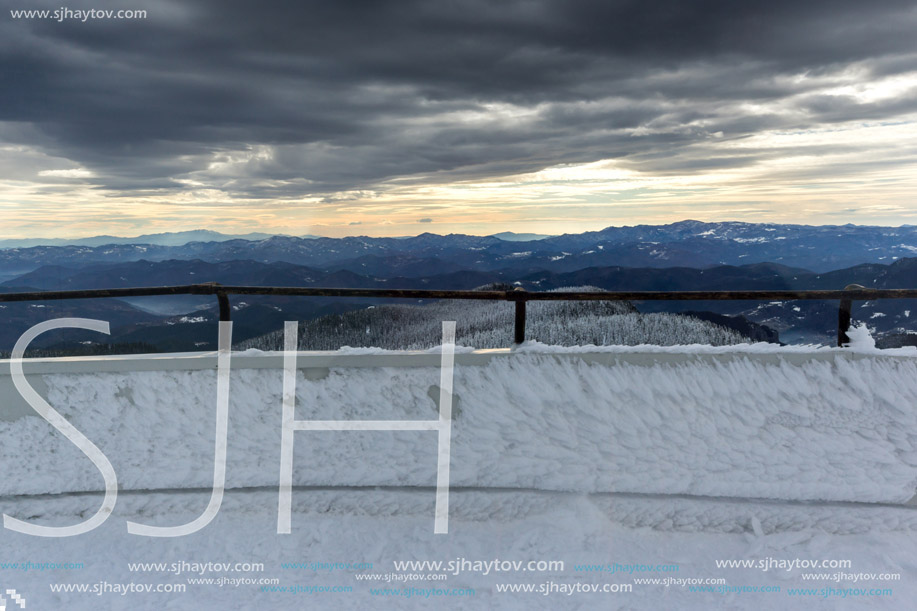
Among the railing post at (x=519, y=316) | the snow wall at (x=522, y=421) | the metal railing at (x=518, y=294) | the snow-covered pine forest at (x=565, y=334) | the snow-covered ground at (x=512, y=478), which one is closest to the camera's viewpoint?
the snow-covered ground at (x=512, y=478)

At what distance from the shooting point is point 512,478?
15.1 feet

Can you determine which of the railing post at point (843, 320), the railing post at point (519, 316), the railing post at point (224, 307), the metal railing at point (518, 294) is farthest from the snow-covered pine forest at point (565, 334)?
the railing post at point (843, 320)

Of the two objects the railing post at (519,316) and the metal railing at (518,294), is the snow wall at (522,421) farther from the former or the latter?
the metal railing at (518,294)

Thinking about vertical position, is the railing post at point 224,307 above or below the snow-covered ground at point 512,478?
above

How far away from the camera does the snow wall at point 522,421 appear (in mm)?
4582

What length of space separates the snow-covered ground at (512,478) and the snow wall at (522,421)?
0.7 inches

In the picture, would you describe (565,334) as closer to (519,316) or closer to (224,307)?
(519,316)

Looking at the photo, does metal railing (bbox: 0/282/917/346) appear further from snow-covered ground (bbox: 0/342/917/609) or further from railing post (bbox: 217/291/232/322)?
snow-covered ground (bbox: 0/342/917/609)

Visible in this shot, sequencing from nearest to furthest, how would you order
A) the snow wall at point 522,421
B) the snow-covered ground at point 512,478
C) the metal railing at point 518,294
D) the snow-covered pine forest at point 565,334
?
1. the snow-covered ground at point 512,478
2. the snow wall at point 522,421
3. the metal railing at point 518,294
4. the snow-covered pine forest at point 565,334

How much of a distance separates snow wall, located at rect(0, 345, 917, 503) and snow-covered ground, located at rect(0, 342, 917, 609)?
19mm

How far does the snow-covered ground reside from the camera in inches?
158

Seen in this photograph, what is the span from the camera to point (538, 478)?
4.60 m

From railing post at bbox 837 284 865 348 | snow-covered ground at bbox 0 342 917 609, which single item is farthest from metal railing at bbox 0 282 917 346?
snow-covered ground at bbox 0 342 917 609

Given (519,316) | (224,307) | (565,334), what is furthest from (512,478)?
(565,334)
